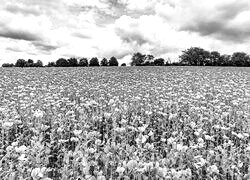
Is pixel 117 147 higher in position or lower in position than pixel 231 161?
higher

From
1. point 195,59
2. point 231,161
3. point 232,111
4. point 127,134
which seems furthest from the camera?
point 195,59

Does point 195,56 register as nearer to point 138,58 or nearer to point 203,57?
point 203,57

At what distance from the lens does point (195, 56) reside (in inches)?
4072

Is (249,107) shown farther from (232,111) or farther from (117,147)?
(117,147)

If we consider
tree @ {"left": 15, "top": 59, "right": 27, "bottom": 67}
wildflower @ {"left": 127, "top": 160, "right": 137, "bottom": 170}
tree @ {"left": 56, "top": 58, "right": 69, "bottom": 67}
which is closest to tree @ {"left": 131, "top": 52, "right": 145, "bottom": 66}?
tree @ {"left": 56, "top": 58, "right": 69, "bottom": 67}

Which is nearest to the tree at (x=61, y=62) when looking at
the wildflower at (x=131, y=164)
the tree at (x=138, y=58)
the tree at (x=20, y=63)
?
the tree at (x=20, y=63)

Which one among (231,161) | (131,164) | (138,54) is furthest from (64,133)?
(138,54)

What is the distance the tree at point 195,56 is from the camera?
10109 cm

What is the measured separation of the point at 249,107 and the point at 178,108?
2657 millimetres

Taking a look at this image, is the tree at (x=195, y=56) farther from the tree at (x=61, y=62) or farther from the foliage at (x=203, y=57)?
the tree at (x=61, y=62)

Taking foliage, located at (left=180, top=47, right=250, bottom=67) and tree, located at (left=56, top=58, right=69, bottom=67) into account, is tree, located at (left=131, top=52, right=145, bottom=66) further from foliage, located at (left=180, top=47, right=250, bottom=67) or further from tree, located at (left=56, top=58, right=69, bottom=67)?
tree, located at (left=56, top=58, right=69, bottom=67)

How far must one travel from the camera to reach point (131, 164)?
3.91 metres

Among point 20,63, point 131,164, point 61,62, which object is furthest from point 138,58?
point 131,164

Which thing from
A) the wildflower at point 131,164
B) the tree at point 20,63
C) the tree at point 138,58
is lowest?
the wildflower at point 131,164
